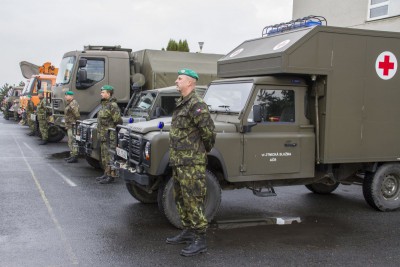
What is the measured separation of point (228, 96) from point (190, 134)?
1.84 metres

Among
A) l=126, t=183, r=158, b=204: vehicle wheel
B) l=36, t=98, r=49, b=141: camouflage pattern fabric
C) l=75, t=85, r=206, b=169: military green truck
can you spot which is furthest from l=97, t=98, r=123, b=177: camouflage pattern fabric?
l=36, t=98, r=49, b=141: camouflage pattern fabric

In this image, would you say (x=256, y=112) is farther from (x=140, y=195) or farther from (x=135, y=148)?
(x=140, y=195)

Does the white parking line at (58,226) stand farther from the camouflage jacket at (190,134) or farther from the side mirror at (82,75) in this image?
the side mirror at (82,75)

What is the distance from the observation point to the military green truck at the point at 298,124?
18.8 ft

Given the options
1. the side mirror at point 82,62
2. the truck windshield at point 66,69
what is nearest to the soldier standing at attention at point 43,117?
the truck windshield at point 66,69

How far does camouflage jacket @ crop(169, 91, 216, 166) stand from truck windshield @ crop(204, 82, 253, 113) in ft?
4.58

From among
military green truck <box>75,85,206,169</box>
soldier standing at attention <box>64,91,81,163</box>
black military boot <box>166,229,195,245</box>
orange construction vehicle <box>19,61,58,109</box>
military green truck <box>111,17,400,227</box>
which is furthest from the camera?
orange construction vehicle <box>19,61,58,109</box>

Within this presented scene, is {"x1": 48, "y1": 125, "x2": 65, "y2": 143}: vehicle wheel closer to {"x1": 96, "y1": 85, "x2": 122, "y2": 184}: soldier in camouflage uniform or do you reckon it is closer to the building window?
{"x1": 96, "y1": 85, "x2": 122, "y2": 184}: soldier in camouflage uniform

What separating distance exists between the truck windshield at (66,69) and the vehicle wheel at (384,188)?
796 cm

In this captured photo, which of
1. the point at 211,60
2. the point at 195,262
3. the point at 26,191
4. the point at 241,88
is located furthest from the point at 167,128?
the point at 211,60

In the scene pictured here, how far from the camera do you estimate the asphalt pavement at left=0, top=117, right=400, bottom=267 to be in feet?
15.2

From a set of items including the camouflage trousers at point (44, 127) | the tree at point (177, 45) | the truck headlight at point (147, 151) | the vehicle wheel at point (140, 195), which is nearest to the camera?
the truck headlight at point (147, 151)

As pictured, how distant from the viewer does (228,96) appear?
6.43m

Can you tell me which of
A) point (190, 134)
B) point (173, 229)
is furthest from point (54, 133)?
point (190, 134)
